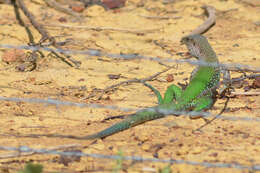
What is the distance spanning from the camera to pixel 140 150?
182 inches

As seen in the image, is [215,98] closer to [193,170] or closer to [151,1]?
[193,170]

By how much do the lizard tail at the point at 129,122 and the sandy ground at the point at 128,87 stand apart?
69mm

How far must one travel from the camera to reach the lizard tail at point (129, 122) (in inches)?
188

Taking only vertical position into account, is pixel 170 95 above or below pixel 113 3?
below

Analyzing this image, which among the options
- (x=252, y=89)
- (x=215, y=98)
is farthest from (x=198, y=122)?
(x=252, y=89)

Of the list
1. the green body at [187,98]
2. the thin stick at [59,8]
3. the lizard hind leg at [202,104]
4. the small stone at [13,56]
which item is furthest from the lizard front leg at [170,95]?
the thin stick at [59,8]

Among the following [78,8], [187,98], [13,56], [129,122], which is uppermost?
[78,8]

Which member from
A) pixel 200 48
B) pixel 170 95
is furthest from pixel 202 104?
pixel 200 48

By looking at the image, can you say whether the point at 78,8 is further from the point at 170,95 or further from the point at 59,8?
the point at 170,95

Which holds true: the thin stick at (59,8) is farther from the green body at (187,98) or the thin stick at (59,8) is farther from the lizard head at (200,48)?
the green body at (187,98)

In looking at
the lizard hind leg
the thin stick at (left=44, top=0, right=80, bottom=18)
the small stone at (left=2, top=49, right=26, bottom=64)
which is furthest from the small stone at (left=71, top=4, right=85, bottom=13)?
the lizard hind leg

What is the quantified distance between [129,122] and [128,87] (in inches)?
50.3

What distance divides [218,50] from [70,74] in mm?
2744

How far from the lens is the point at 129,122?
198 inches
